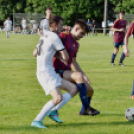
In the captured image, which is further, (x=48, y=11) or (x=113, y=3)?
(x=113, y=3)

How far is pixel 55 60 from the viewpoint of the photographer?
5281 mm

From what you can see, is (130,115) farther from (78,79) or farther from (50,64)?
(50,64)

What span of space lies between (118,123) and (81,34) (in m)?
1.42

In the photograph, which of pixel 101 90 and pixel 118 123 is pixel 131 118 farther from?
pixel 101 90

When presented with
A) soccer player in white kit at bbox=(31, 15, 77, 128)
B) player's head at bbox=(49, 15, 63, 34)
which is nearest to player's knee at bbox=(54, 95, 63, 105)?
soccer player in white kit at bbox=(31, 15, 77, 128)

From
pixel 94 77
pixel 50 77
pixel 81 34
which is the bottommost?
pixel 94 77

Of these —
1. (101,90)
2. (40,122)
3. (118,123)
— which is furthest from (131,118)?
(101,90)

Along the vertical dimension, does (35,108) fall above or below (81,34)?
below

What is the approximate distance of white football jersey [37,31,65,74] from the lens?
4.73m

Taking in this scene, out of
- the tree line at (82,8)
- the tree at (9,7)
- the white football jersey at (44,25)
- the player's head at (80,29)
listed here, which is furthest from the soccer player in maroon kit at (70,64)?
the tree at (9,7)

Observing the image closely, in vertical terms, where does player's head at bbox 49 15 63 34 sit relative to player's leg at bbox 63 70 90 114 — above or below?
above

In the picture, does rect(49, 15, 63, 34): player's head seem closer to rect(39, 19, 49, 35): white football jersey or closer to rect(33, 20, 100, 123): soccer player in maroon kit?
rect(33, 20, 100, 123): soccer player in maroon kit

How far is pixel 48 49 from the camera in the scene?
4766 millimetres

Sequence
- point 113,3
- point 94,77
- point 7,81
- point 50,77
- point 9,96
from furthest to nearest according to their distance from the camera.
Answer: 1. point 113,3
2. point 94,77
3. point 7,81
4. point 9,96
5. point 50,77
